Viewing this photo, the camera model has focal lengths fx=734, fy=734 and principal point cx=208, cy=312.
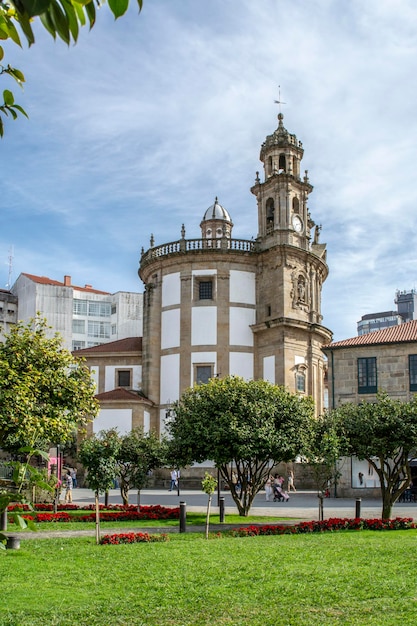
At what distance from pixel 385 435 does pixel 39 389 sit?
449 inches

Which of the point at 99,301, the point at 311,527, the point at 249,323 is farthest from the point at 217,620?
the point at 99,301

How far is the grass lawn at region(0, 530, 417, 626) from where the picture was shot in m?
9.38

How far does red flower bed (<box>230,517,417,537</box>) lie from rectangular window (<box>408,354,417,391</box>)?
1896 cm

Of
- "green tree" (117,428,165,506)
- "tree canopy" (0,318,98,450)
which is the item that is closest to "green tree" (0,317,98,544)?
"tree canopy" (0,318,98,450)

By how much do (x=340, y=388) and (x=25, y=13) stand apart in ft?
129

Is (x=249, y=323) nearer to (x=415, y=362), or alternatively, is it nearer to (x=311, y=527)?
(x=415, y=362)

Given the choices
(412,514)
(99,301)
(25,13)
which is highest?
(99,301)

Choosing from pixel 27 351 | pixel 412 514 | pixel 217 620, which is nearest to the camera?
pixel 217 620

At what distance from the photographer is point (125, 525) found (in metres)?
22.7

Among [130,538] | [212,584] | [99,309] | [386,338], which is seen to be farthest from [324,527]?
[99,309]

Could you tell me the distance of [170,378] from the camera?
5131 centimetres

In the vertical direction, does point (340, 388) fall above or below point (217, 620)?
above

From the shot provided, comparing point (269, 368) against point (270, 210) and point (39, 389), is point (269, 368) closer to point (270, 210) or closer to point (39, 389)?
point (270, 210)

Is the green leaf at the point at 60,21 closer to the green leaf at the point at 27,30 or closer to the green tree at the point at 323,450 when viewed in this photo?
the green leaf at the point at 27,30
